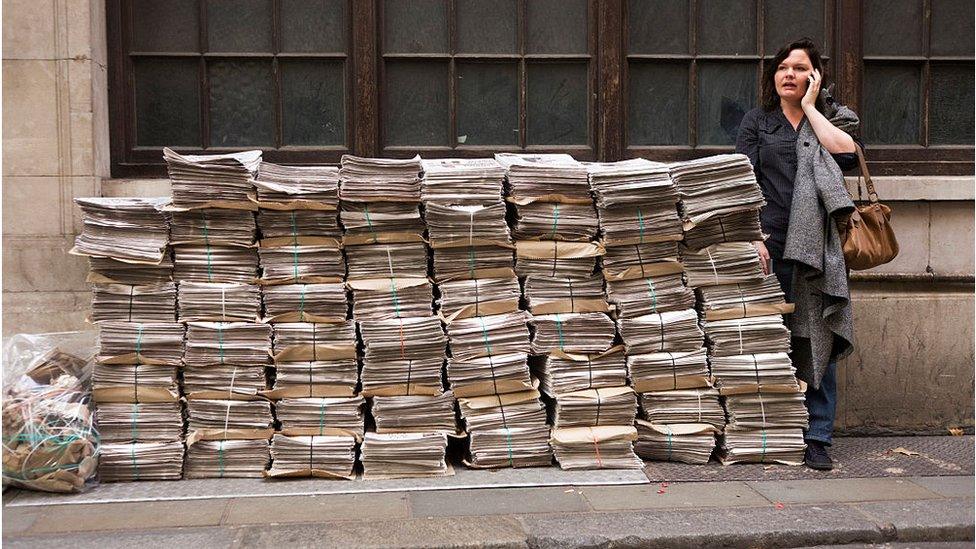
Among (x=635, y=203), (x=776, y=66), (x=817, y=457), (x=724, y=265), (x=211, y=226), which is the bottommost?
(x=817, y=457)

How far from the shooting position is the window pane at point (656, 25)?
6941 mm

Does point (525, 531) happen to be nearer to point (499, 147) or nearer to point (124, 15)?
point (499, 147)

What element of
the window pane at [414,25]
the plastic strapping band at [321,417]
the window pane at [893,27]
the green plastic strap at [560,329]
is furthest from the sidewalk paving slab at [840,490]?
the window pane at [414,25]

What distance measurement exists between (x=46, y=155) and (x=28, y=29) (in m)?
0.81

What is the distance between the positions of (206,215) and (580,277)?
2211 millimetres

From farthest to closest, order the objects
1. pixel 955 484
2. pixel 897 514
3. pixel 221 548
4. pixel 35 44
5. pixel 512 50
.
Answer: pixel 512 50
pixel 35 44
pixel 955 484
pixel 897 514
pixel 221 548

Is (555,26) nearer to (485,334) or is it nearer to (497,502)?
(485,334)

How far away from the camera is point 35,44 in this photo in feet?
20.6

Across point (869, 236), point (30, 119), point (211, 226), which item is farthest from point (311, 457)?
point (869, 236)

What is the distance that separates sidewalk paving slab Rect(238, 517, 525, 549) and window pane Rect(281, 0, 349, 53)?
3.42 m

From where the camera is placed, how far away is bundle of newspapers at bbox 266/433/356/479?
5.57m

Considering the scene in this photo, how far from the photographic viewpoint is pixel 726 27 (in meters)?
6.98

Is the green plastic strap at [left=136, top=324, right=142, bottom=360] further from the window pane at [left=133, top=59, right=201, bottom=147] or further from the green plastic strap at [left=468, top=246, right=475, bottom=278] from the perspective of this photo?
the green plastic strap at [left=468, top=246, right=475, bottom=278]

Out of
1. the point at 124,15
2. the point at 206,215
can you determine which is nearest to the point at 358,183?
the point at 206,215
